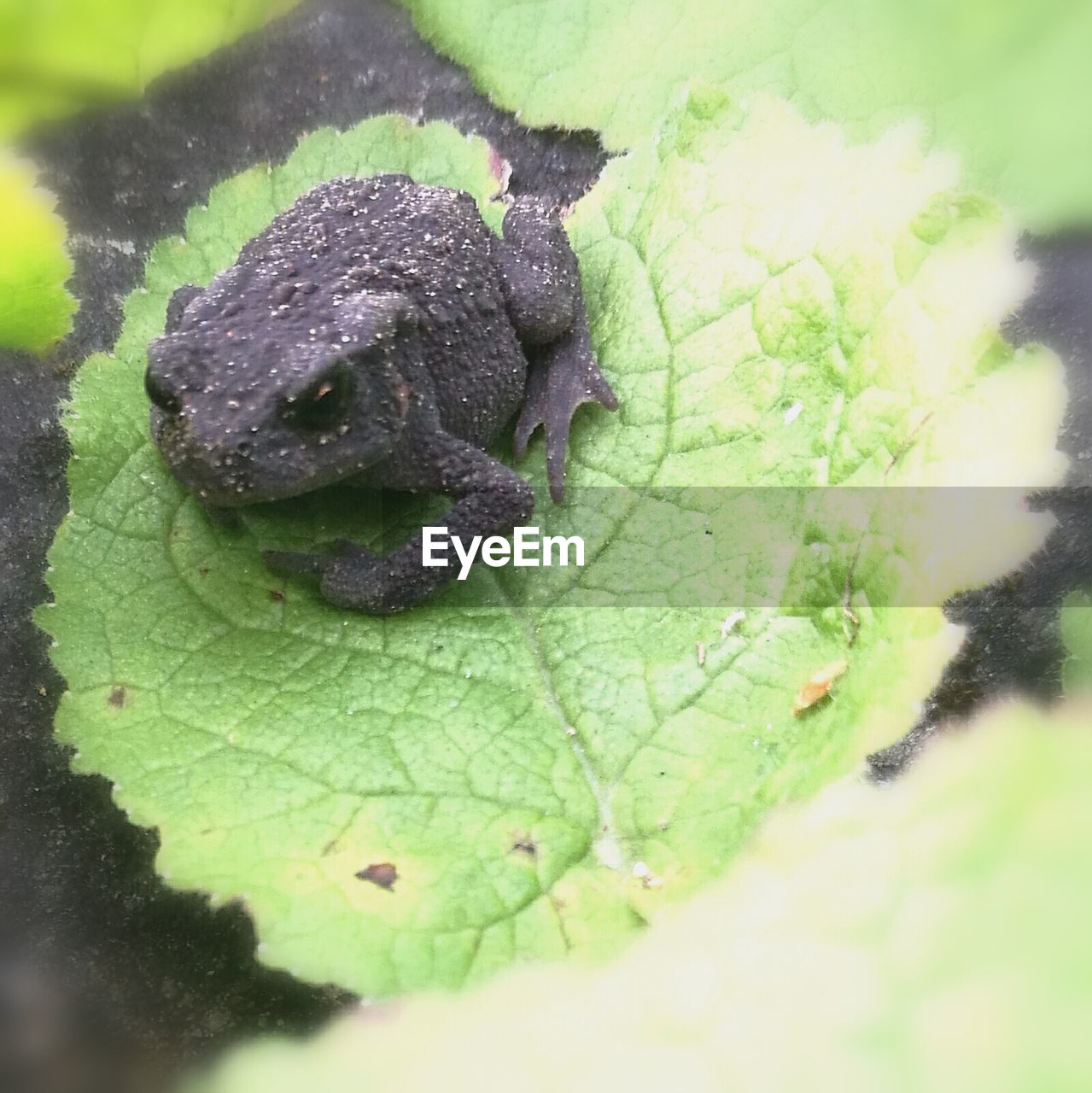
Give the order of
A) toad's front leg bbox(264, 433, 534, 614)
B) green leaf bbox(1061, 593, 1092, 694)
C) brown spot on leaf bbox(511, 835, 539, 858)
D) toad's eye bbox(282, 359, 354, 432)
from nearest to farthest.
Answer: green leaf bbox(1061, 593, 1092, 694) → brown spot on leaf bbox(511, 835, 539, 858) → toad's eye bbox(282, 359, 354, 432) → toad's front leg bbox(264, 433, 534, 614)

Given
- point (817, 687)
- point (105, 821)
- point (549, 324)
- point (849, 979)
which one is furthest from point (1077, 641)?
point (105, 821)

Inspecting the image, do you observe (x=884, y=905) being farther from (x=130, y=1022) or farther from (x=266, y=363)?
(x=266, y=363)

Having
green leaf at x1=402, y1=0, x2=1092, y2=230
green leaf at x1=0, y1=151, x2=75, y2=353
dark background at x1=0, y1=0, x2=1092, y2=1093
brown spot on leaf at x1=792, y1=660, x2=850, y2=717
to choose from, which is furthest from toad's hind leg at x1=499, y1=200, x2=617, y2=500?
green leaf at x1=0, y1=151, x2=75, y2=353

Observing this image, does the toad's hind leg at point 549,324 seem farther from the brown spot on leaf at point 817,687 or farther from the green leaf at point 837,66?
the brown spot on leaf at point 817,687

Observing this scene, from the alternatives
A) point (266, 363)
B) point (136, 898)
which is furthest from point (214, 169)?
point (136, 898)

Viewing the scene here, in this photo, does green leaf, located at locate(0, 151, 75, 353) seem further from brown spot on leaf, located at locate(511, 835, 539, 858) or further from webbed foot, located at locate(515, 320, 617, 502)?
brown spot on leaf, located at locate(511, 835, 539, 858)
